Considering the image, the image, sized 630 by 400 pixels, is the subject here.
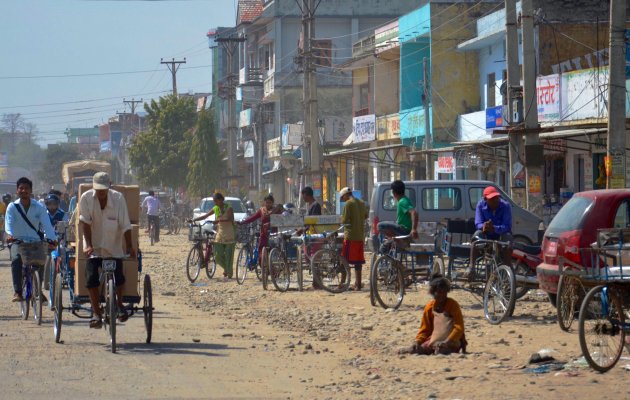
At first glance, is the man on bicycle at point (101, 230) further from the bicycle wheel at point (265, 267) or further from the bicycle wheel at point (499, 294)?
the bicycle wheel at point (265, 267)

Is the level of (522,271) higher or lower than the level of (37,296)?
higher

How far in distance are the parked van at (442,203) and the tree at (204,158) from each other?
4560 centimetres

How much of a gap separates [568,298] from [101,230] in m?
4.78

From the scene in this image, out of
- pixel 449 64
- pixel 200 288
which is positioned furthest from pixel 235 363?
pixel 449 64

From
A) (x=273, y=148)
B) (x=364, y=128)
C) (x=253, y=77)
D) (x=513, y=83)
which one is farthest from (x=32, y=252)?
(x=253, y=77)

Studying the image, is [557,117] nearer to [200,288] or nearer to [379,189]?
[379,189]

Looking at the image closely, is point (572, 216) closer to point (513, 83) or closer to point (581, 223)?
point (581, 223)

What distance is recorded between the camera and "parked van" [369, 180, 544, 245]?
22281 millimetres

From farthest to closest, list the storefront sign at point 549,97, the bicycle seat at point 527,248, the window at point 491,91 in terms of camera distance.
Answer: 1. the window at point 491,91
2. the storefront sign at point 549,97
3. the bicycle seat at point 527,248

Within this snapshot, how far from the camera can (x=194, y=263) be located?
23.2m

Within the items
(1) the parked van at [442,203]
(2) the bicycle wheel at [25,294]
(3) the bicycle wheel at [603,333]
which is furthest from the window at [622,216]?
(1) the parked van at [442,203]

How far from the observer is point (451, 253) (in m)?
15.3

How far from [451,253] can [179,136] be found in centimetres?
6068

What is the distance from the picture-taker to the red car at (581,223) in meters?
12.8
